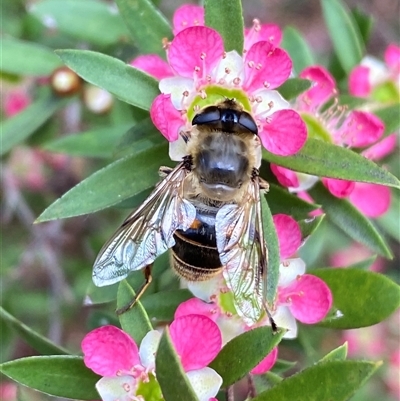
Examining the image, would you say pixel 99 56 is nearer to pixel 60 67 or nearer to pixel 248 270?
pixel 248 270

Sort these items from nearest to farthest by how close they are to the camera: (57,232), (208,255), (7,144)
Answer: (208,255) < (7,144) < (57,232)

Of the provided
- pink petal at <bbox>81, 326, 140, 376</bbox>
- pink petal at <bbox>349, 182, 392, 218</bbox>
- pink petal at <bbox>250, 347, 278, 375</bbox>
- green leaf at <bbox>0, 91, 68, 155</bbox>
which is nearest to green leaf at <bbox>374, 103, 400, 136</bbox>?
pink petal at <bbox>349, 182, 392, 218</bbox>

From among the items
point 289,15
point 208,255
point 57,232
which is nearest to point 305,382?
point 208,255

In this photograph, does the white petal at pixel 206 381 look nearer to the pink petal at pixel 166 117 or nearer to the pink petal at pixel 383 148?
the pink petal at pixel 166 117

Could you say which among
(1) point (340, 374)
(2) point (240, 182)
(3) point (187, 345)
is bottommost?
(1) point (340, 374)

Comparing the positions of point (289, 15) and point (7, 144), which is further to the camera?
point (289, 15)

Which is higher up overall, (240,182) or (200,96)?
(200,96)

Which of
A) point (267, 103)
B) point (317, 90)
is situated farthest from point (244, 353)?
point (317, 90)

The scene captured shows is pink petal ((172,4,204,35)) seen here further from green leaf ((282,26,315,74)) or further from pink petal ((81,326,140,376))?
pink petal ((81,326,140,376))
